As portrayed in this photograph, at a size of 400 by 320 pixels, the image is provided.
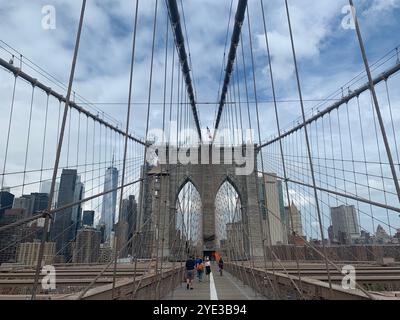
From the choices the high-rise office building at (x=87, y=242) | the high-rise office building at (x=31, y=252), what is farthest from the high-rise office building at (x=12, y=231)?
the high-rise office building at (x=87, y=242)

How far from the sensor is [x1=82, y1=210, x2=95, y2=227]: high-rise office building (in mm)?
10005

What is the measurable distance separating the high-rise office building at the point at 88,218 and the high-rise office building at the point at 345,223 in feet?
26.9

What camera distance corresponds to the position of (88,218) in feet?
33.7

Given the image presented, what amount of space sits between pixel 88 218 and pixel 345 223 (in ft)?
28.8

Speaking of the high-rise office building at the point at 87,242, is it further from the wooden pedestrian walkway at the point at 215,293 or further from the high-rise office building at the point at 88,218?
the wooden pedestrian walkway at the point at 215,293

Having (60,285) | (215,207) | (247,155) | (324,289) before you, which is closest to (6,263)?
(60,285)

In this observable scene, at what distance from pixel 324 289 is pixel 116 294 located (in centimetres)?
208

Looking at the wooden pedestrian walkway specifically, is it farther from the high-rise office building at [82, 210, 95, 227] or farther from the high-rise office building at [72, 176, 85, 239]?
the high-rise office building at [82, 210, 95, 227]

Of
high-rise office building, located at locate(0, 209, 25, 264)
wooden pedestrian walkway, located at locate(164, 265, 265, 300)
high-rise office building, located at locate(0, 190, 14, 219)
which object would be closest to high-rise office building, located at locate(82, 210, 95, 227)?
high-rise office building, located at locate(0, 209, 25, 264)

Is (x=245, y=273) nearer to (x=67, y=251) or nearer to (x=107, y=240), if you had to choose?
(x=107, y=240)

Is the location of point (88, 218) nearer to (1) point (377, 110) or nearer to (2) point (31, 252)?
(2) point (31, 252)

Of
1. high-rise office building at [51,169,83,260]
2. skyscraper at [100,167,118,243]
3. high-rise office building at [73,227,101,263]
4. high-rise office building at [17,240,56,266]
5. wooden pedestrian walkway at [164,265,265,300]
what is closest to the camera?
wooden pedestrian walkway at [164,265,265,300]

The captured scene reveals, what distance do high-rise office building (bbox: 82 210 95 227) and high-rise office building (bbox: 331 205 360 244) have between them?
821 centimetres

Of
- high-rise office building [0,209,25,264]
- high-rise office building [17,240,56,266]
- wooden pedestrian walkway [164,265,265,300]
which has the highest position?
high-rise office building [0,209,25,264]
